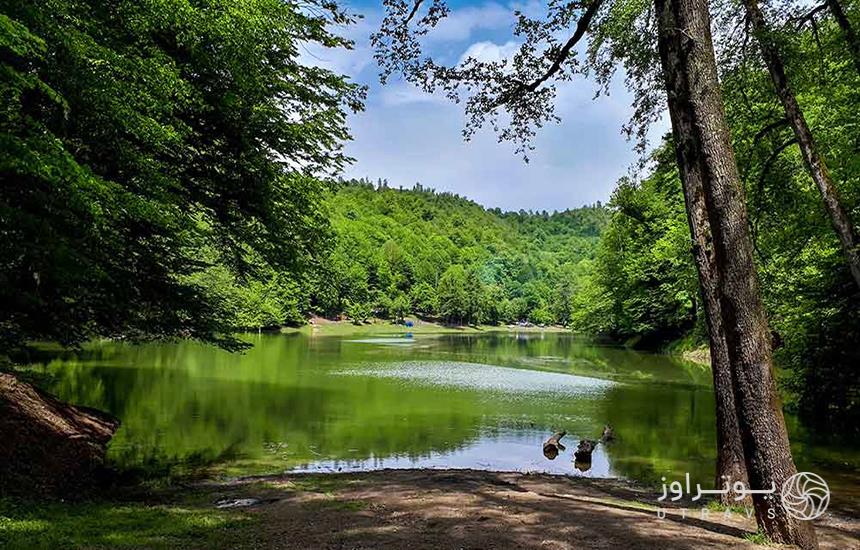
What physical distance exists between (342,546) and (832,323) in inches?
610

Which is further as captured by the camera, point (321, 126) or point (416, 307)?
point (416, 307)

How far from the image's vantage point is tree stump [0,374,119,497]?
24.7ft

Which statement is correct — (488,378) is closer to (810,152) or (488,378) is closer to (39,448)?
(810,152)

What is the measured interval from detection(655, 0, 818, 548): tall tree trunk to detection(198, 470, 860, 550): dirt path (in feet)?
2.01

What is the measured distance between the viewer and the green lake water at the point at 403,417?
43.0 ft

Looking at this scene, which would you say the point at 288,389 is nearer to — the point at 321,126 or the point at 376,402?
the point at 376,402

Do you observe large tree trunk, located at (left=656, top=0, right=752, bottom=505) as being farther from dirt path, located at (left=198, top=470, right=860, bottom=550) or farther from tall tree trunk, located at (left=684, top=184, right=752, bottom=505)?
dirt path, located at (left=198, top=470, right=860, bottom=550)

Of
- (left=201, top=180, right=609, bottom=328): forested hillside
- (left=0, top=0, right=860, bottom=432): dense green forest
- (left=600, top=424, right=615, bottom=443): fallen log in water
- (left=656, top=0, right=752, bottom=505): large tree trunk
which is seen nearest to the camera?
(left=0, top=0, right=860, bottom=432): dense green forest

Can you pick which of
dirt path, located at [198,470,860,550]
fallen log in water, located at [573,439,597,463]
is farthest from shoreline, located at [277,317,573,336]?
dirt path, located at [198,470,860,550]

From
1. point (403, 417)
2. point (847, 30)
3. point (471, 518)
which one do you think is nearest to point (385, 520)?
point (471, 518)

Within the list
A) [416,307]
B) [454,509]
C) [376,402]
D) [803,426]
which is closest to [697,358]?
[803,426]

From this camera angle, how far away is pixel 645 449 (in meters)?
14.8

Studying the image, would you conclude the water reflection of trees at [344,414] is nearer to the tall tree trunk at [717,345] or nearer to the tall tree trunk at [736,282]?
the tall tree trunk at [717,345]

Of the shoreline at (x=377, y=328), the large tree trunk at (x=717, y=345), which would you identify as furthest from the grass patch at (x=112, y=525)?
the shoreline at (x=377, y=328)
